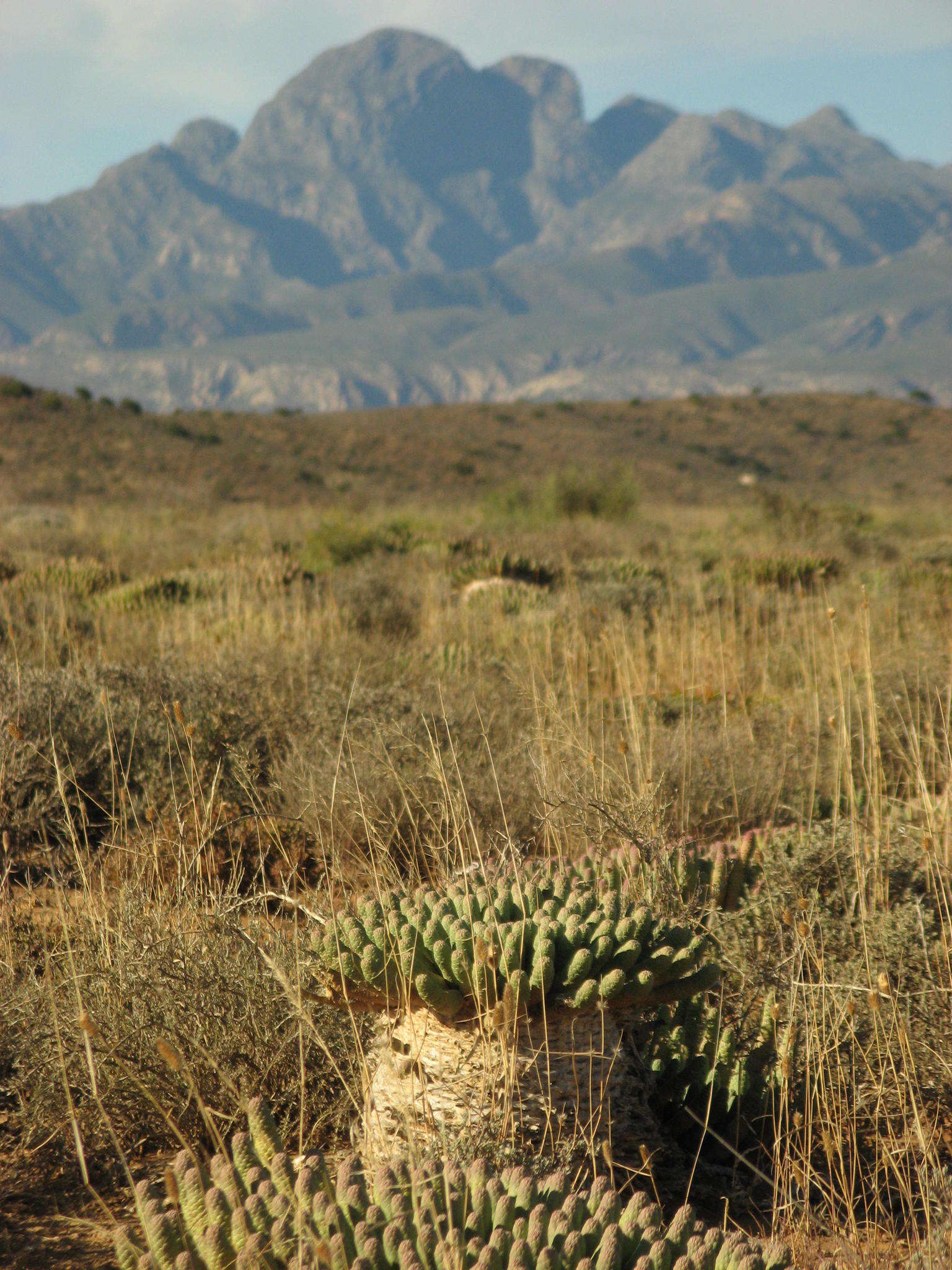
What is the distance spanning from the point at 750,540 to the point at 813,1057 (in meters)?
15.5

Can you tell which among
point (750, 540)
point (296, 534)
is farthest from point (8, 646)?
point (750, 540)

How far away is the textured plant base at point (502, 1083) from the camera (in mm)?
2146

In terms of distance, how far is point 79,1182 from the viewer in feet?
7.91

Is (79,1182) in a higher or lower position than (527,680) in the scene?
lower

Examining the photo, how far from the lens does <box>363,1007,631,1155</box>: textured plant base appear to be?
7.04 feet

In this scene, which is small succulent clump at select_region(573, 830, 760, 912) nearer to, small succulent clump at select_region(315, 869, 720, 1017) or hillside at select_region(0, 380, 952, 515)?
small succulent clump at select_region(315, 869, 720, 1017)

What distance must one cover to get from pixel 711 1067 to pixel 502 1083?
0.60 meters

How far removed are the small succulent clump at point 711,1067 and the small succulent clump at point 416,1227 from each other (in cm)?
72

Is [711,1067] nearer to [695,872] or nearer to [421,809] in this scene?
[695,872]

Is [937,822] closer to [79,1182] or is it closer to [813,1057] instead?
[813,1057]

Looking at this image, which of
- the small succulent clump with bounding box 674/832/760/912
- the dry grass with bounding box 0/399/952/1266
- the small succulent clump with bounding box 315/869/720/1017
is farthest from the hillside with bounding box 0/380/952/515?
the small succulent clump with bounding box 315/869/720/1017

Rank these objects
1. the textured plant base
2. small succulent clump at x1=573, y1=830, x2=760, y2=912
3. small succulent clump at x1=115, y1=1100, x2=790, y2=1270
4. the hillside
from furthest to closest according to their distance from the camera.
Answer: the hillside, small succulent clump at x1=573, y1=830, x2=760, y2=912, the textured plant base, small succulent clump at x1=115, y1=1100, x2=790, y2=1270

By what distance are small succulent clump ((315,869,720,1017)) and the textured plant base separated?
0.25ft

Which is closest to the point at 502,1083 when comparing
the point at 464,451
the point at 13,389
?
the point at 13,389
